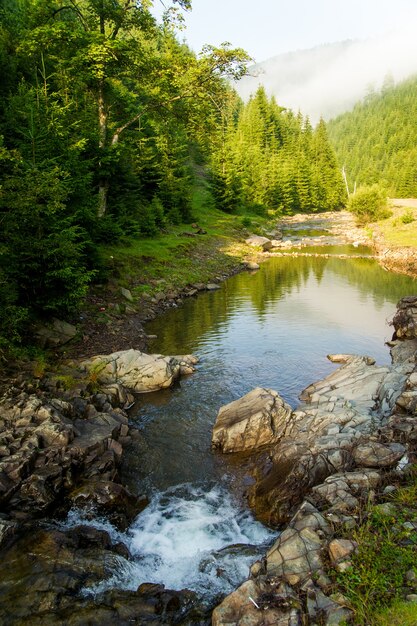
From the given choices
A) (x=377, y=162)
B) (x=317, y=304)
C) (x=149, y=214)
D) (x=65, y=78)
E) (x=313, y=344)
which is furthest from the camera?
(x=377, y=162)

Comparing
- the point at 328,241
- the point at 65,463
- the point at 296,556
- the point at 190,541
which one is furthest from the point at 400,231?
the point at 296,556

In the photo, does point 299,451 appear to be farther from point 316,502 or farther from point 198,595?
point 198,595

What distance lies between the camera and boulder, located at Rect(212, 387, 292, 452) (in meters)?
12.9

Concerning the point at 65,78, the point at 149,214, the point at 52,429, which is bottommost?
the point at 52,429

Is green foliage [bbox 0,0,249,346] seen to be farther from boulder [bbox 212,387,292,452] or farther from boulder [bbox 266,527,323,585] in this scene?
boulder [bbox 266,527,323,585]

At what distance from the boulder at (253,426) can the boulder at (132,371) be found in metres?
3.92

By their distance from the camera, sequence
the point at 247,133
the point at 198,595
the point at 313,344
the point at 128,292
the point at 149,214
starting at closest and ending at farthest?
the point at 198,595, the point at 313,344, the point at 128,292, the point at 149,214, the point at 247,133

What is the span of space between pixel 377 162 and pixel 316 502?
20888 centimetres

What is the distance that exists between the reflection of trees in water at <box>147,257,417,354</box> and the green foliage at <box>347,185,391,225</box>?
29.3 meters

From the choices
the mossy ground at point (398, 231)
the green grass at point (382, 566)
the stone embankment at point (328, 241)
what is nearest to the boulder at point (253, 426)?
the green grass at point (382, 566)

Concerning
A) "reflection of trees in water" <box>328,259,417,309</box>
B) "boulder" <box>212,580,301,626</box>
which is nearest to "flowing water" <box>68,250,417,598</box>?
"reflection of trees in water" <box>328,259,417,309</box>

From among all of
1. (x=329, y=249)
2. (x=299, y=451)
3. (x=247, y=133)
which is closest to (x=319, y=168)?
(x=247, y=133)

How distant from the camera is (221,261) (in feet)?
132

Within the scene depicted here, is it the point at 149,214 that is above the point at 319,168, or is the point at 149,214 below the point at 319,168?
below
